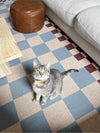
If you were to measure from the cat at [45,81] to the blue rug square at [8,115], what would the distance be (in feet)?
0.81

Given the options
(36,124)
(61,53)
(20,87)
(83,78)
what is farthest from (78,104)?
(61,53)

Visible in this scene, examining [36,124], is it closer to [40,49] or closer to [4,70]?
[4,70]

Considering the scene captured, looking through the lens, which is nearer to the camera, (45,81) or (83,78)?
(45,81)

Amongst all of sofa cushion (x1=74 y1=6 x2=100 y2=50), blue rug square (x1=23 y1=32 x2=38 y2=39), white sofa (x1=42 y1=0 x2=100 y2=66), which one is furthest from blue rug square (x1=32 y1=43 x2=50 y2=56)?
sofa cushion (x1=74 y1=6 x2=100 y2=50)

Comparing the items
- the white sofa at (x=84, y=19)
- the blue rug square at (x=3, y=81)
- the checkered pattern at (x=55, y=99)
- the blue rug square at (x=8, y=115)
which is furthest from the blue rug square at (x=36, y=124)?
the white sofa at (x=84, y=19)

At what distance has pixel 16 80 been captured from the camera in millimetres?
1419

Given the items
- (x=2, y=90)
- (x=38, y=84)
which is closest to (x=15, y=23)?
(x=2, y=90)

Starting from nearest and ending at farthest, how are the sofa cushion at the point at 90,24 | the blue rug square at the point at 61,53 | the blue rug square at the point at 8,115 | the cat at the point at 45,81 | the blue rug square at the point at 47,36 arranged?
the cat at the point at 45,81
the blue rug square at the point at 8,115
the sofa cushion at the point at 90,24
the blue rug square at the point at 61,53
the blue rug square at the point at 47,36

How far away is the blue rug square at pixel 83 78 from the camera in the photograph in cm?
143

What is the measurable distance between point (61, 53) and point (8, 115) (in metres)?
1.10

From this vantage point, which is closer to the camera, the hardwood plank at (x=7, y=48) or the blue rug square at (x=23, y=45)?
the hardwood plank at (x=7, y=48)

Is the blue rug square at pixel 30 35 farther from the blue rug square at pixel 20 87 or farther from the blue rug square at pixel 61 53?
the blue rug square at pixel 20 87

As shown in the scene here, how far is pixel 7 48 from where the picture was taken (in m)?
1.13

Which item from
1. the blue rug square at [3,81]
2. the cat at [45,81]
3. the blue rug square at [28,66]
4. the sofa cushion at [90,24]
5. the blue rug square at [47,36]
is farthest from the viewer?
the blue rug square at [47,36]
